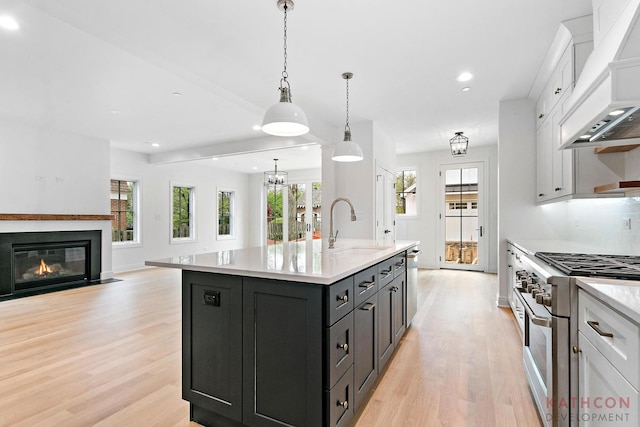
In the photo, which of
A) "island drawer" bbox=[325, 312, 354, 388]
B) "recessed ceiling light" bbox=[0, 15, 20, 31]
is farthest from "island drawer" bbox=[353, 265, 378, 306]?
"recessed ceiling light" bbox=[0, 15, 20, 31]

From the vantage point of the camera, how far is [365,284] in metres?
1.99

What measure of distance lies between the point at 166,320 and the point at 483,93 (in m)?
4.66

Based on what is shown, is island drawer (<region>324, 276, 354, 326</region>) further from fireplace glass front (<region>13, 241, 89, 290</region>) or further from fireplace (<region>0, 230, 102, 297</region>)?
fireplace glass front (<region>13, 241, 89, 290</region>)

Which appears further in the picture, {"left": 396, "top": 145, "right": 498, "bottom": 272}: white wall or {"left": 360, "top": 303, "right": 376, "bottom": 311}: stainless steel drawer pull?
{"left": 396, "top": 145, "right": 498, "bottom": 272}: white wall

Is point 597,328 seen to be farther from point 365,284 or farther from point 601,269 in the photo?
point 365,284

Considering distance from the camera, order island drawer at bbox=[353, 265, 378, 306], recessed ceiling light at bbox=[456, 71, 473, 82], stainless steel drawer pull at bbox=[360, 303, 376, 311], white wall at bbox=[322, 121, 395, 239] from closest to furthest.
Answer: island drawer at bbox=[353, 265, 378, 306], stainless steel drawer pull at bbox=[360, 303, 376, 311], recessed ceiling light at bbox=[456, 71, 473, 82], white wall at bbox=[322, 121, 395, 239]

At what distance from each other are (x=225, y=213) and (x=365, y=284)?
28.7 ft

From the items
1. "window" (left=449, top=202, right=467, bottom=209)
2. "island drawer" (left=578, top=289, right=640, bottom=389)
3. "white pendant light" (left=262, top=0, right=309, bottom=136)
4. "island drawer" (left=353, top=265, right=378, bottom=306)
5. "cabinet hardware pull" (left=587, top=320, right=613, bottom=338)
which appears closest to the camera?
"island drawer" (left=578, top=289, right=640, bottom=389)

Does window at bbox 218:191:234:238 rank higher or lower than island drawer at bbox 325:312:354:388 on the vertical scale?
higher

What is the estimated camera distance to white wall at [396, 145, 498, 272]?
7.01 metres

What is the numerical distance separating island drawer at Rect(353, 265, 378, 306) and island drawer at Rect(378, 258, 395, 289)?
0.10 m

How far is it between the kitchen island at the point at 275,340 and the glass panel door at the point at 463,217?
5930 millimetres

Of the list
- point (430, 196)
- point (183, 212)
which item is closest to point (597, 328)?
point (430, 196)

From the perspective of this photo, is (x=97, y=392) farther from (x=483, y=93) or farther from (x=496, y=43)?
(x=483, y=93)
